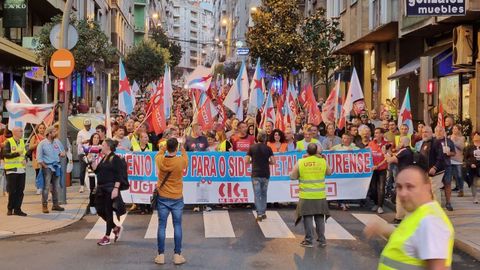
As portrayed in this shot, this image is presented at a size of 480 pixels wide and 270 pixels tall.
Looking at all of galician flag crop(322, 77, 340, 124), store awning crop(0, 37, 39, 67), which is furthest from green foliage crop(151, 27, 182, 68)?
galician flag crop(322, 77, 340, 124)

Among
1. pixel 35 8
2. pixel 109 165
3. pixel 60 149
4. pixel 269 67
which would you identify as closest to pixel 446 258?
pixel 109 165

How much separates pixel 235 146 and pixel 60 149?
12.6ft

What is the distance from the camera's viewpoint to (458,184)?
46.3 ft

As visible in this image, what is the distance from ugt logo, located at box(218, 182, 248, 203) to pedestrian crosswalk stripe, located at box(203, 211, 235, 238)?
47cm

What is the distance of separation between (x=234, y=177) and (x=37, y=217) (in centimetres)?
409

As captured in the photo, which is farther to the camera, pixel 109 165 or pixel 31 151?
pixel 31 151

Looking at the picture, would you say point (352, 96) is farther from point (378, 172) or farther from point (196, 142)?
point (196, 142)

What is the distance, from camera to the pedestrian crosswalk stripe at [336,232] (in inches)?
402

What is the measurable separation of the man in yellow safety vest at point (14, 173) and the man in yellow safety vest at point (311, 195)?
5400 mm

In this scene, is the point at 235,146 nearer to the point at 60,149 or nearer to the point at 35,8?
the point at 60,149

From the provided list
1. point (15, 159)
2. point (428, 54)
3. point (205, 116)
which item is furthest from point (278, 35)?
point (15, 159)

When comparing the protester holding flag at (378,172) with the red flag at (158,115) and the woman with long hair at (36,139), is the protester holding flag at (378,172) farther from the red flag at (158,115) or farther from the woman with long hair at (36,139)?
the woman with long hair at (36,139)

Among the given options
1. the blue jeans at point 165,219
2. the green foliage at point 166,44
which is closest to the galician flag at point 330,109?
the blue jeans at point 165,219

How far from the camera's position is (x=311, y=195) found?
9508mm
